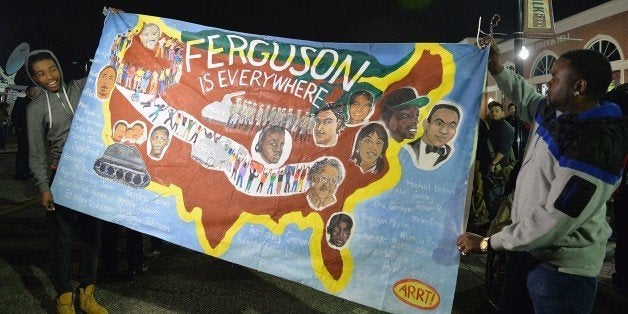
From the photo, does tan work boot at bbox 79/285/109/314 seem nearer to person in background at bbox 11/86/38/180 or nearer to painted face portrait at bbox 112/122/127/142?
painted face portrait at bbox 112/122/127/142

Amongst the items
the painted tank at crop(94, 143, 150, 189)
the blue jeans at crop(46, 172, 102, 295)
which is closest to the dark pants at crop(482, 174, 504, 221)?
the painted tank at crop(94, 143, 150, 189)

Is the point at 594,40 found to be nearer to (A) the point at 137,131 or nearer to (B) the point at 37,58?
(A) the point at 137,131

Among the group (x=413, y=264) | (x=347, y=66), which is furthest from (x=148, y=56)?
(x=413, y=264)

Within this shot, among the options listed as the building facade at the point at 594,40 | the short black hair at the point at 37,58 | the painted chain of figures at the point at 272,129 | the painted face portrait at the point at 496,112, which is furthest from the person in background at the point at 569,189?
the building facade at the point at 594,40

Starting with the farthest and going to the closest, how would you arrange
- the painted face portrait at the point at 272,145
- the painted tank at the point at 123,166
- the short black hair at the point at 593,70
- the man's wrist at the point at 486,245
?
the painted tank at the point at 123,166 < the painted face portrait at the point at 272,145 < the man's wrist at the point at 486,245 < the short black hair at the point at 593,70

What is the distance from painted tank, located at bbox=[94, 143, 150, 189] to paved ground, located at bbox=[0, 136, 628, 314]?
47.4 inches

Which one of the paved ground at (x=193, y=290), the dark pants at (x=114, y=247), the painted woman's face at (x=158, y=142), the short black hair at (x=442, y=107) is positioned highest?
the short black hair at (x=442, y=107)

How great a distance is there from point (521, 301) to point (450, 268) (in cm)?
41

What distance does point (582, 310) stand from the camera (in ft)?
6.30

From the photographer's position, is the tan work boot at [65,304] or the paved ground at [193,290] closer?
the tan work boot at [65,304]

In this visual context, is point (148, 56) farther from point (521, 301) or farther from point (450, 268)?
point (521, 301)

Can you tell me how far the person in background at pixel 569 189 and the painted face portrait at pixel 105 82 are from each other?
3.11 metres

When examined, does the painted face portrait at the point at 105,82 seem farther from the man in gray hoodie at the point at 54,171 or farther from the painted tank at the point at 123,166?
the painted tank at the point at 123,166

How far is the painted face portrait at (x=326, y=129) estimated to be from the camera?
2.85 metres
